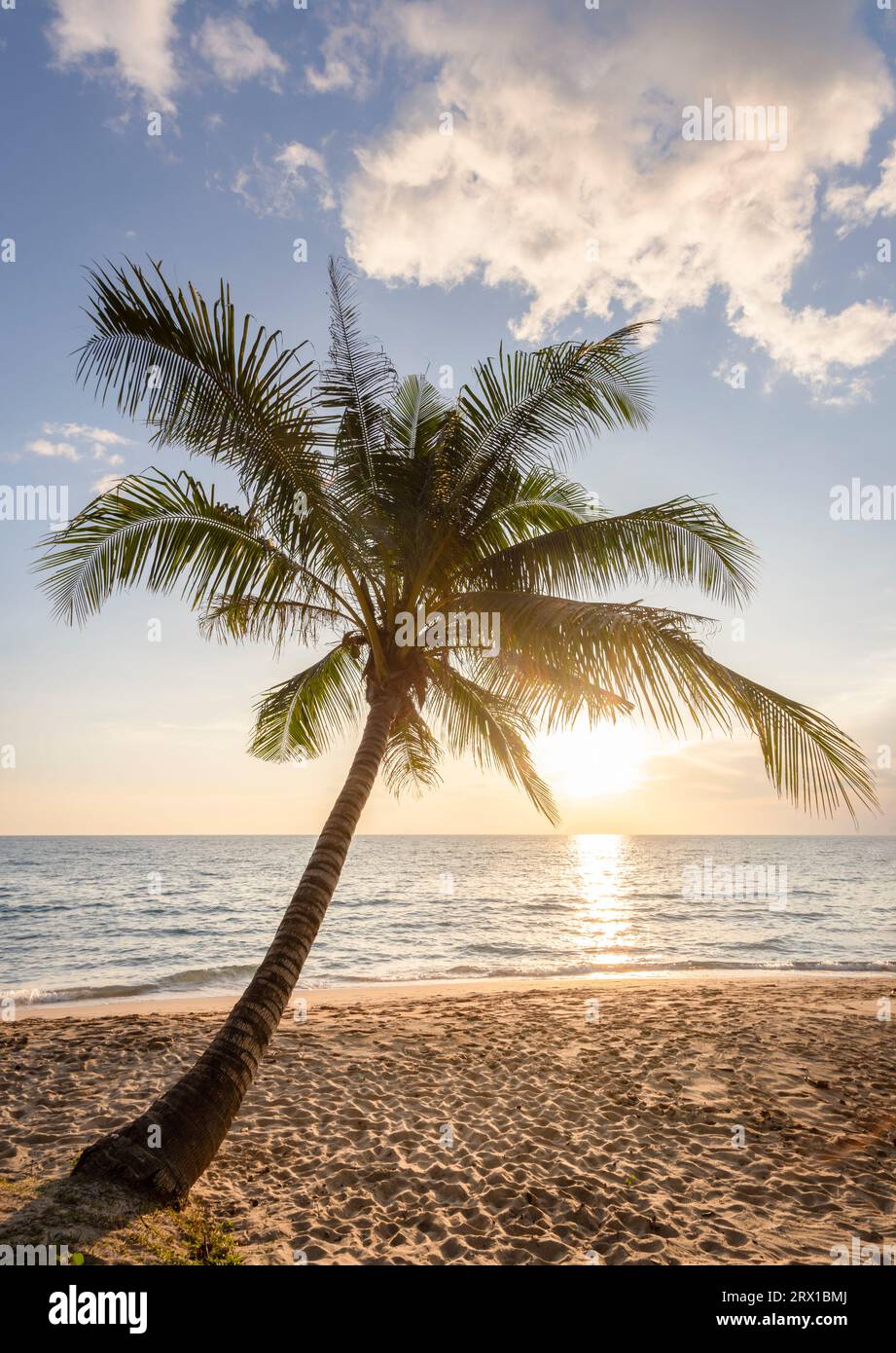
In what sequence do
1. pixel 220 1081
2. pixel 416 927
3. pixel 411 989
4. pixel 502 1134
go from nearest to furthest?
pixel 220 1081, pixel 502 1134, pixel 411 989, pixel 416 927

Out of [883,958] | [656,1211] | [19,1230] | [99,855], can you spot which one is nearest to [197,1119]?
[19,1230]

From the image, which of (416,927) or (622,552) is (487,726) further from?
(416,927)

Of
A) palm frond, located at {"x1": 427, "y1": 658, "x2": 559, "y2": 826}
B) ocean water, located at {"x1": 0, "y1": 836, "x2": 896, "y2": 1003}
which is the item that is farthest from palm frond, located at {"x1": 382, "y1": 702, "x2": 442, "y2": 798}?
ocean water, located at {"x1": 0, "y1": 836, "x2": 896, "y2": 1003}

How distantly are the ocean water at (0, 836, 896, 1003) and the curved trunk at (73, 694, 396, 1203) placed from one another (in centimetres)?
1194

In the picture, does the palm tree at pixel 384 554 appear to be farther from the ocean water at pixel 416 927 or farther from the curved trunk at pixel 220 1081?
the ocean water at pixel 416 927

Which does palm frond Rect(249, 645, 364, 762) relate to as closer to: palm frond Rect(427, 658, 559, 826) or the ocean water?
palm frond Rect(427, 658, 559, 826)

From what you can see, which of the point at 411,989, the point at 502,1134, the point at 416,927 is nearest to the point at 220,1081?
the point at 502,1134

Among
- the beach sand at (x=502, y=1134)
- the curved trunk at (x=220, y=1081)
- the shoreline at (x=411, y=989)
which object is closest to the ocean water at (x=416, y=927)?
the shoreline at (x=411, y=989)

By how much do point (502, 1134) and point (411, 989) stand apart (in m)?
9.73

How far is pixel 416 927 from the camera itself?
28000 millimetres
